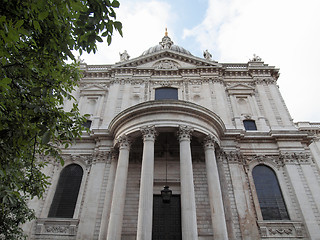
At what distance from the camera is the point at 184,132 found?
1470 centimetres

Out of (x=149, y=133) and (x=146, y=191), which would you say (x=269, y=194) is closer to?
(x=146, y=191)

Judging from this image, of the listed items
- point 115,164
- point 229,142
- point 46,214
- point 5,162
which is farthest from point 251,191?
point 5,162

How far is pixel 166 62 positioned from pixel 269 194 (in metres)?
13.9

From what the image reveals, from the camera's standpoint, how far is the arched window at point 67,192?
15.6 metres

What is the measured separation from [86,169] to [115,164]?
226cm

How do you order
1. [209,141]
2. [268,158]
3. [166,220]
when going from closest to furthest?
[166,220], [209,141], [268,158]

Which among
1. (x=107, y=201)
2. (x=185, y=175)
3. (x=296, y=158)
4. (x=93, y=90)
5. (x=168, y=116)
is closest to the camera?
(x=185, y=175)

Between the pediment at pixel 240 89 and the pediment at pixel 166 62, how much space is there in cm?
238

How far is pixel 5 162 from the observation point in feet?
20.5

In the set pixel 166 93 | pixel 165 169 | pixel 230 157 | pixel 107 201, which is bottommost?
pixel 107 201

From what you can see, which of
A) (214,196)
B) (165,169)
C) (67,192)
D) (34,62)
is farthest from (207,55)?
(34,62)

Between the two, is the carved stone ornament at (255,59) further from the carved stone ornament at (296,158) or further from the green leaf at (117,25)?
the green leaf at (117,25)

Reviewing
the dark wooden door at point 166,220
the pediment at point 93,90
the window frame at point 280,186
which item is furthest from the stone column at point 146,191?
the pediment at point 93,90

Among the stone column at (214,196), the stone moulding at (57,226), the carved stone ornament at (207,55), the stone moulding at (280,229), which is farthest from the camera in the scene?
the carved stone ornament at (207,55)
